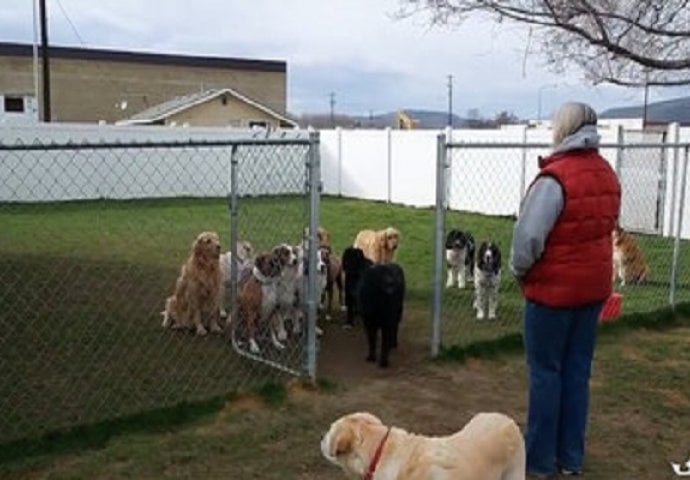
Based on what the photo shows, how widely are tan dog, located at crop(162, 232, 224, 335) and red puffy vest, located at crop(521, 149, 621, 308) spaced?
378cm

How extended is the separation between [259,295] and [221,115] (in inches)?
1298

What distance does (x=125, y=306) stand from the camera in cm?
817

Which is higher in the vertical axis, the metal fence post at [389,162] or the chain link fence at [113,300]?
the metal fence post at [389,162]

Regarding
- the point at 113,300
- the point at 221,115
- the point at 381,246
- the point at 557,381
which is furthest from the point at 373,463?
the point at 221,115

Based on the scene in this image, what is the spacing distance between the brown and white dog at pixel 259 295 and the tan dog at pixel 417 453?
3.21m

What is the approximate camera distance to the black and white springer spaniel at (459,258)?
10039 millimetres

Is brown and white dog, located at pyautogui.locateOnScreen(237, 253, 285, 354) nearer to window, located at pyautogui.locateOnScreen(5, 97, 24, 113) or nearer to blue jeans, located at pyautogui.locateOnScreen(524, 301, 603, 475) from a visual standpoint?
blue jeans, located at pyautogui.locateOnScreen(524, 301, 603, 475)

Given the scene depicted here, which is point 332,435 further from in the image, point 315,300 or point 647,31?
point 647,31

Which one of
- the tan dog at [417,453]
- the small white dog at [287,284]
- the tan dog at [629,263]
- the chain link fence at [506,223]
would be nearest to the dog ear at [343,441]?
the tan dog at [417,453]

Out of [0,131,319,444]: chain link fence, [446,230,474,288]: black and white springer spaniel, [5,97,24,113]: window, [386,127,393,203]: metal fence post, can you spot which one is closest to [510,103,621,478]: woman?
[0,131,319,444]: chain link fence

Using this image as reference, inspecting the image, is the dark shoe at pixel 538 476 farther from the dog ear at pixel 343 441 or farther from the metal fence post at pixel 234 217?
the metal fence post at pixel 234 217

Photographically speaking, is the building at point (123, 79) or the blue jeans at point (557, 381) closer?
the blue jeans at point (557, 381)

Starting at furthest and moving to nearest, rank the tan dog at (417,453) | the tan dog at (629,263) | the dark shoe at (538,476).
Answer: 1. the tan dog at (629,263)
2. the dark shoe at (538,476)
3. the tan dog at (417,453)

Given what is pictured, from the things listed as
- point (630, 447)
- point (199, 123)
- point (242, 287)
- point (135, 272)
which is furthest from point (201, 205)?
point (199, 123)
